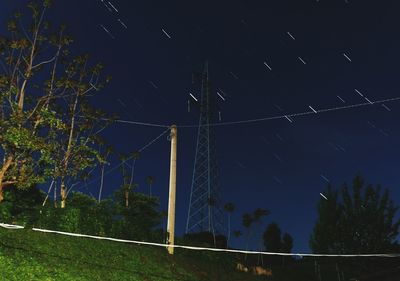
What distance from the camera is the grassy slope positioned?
53.7 feet

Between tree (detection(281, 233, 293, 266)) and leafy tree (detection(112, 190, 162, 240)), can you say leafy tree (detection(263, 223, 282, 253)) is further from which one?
leafy tree (detection(112, 190, 162, 240))

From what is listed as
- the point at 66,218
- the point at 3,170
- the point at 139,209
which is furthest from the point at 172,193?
the point at 139,209

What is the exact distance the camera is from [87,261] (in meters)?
19.9

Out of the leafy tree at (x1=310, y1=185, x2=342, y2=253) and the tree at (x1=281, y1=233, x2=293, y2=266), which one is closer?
the leafy tree at (x1=310, y1=185, x2=342, y2=253)

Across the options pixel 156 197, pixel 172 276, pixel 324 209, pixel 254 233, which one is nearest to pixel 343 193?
pixel 324 209

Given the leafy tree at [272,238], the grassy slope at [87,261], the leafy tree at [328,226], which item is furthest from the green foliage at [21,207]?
the leafy tree at [272,238]

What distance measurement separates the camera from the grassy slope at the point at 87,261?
16375 mm

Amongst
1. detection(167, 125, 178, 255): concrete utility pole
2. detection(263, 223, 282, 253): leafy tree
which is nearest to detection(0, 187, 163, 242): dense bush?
detection(167, 125, 178, 255): concrete utility pole

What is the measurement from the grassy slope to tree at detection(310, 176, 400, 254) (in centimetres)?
1839

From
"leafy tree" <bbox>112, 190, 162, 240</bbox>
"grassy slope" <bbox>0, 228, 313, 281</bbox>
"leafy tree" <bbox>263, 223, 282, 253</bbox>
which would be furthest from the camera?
"leafy tree" <bbox>263, 223, 282, 253</bbox>

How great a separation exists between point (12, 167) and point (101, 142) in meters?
10.5

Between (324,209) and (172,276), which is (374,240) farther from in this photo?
(172,276)

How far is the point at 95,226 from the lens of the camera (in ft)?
82.8

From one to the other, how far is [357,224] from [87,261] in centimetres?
3080
